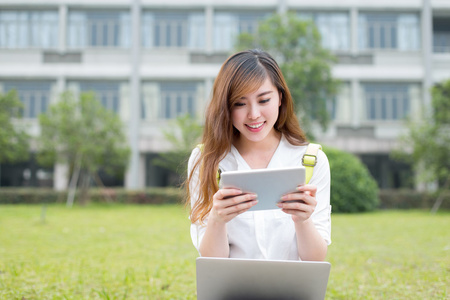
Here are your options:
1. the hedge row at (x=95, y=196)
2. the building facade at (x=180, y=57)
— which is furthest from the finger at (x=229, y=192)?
the building facade at (x=180, y=57)

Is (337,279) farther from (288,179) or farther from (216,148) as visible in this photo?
(288,179)

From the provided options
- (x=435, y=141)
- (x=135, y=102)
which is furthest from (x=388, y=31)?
(x=135, y=102)

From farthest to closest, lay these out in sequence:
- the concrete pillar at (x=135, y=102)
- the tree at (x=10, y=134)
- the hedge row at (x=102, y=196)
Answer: the concrete pillar at (x=135, y=102), the hedge row at (x=102, y=196), the tree at (x=10, y=134)

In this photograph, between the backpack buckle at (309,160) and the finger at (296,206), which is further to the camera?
the backpack buckle at (309,160)

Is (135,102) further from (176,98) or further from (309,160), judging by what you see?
(309,160)

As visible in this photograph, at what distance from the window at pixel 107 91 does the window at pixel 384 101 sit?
1103cm

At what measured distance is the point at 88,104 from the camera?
1398 centimetres

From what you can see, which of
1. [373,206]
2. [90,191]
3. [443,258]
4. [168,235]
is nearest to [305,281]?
[443,258]

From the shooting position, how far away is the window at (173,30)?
19.9 m

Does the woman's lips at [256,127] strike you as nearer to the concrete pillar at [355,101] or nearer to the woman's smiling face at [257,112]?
the woman's smiling face at [257,112]

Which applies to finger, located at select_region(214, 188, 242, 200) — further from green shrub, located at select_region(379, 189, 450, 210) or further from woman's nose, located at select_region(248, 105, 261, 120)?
green shrub, located at select_region(379, 189, 450, 210)

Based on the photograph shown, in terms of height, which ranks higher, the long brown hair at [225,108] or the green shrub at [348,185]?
the long brown hair at [225,108]

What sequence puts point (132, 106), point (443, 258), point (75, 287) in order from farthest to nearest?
1. point (132, 106)
2. point (443, 258)
3. point (75, 287)

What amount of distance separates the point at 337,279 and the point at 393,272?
657 millimetres
